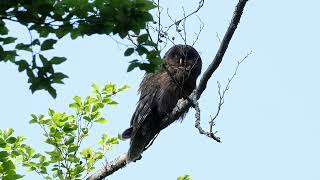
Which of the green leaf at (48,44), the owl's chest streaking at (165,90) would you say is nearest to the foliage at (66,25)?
the green leaf at (48,44)

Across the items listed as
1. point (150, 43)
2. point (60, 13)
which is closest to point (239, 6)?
point (150, 43)

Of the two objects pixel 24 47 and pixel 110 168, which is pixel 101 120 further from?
pixel 24 47

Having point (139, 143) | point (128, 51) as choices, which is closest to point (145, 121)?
point (139, 143)

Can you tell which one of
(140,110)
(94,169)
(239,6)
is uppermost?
(140,110)

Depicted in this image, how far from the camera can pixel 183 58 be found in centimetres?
861

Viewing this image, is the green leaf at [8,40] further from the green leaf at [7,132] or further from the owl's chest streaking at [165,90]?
the owl's chest streaking at [165,90]

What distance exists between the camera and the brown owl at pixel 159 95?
7887mm

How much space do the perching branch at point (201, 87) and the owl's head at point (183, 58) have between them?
2.99 feet

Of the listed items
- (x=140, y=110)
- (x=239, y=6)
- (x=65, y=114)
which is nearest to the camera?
(x=239, y=6)

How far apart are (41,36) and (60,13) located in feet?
0.55

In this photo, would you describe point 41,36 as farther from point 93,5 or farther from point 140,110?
point 140,110

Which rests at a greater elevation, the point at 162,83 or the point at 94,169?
the point at 162,83

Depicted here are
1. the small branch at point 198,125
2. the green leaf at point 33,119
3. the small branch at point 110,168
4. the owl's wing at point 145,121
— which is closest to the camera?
the small branch at point 198,125

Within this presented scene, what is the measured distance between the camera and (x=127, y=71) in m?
3.90
